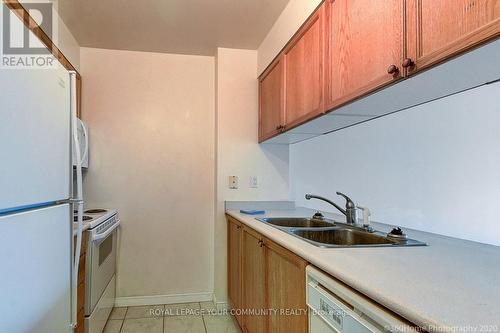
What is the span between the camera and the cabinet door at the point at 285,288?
4.22 ft

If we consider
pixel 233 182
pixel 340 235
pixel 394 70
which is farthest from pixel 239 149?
pixel 394 70

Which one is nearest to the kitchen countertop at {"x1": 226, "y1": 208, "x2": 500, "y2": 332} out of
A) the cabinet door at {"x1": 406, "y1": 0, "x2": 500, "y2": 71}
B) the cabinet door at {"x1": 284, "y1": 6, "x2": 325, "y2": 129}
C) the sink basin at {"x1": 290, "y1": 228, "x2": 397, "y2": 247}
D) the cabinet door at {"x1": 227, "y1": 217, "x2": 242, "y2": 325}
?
the sink basin at {"x1": 290, "y1": 228, "x2": 397, "y2": 247}

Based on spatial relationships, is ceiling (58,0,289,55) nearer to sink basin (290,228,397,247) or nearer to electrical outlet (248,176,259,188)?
electrical outlet (248,176,259,188)

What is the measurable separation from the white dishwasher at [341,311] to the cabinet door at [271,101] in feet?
4.79

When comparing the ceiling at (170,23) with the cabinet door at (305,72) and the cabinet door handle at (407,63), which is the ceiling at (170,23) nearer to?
the cabinet door at (305,72)

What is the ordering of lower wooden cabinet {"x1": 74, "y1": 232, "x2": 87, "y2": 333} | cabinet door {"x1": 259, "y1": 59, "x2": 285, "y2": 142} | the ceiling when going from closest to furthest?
lower wooden cabinet {"x1": 74, "y1": 232, "x2": 87, "y2": 333} → the ceiling → cabinet door {"x1": 259, "y1": 59, "x2": 285, "y2": 142}

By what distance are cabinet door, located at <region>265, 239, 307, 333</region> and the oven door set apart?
116 centimetres

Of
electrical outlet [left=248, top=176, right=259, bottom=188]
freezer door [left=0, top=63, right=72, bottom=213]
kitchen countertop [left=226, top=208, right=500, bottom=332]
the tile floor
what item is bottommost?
the tile floor

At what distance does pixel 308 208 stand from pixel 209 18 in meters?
1.77

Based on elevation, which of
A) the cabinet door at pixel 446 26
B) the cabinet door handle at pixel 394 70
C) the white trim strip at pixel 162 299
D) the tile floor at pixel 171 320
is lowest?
the tile floor at pixel 171 320

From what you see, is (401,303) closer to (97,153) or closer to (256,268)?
(256,268)

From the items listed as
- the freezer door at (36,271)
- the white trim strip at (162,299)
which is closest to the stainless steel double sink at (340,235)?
the freezer door at (36,271)

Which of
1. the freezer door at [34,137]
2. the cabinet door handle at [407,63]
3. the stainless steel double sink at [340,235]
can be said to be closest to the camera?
the freezer door at [34,137]

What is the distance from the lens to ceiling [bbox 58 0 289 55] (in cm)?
232
